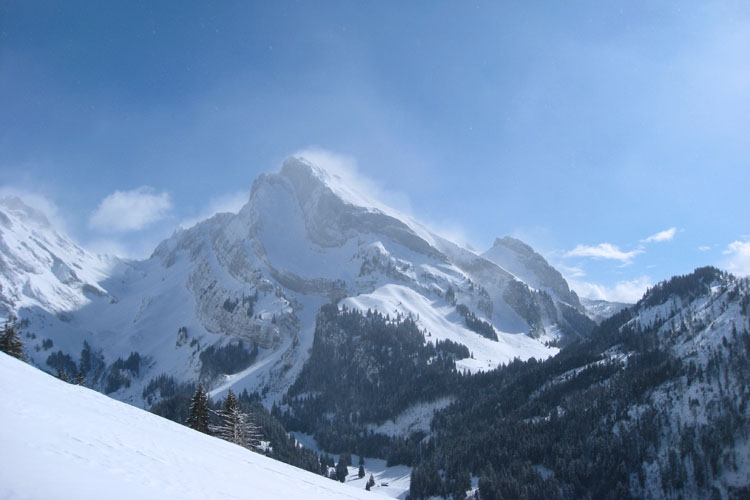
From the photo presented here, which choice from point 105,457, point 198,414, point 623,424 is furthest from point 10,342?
point 623,424

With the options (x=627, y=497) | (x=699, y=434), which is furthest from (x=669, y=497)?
(x=699, y=434)

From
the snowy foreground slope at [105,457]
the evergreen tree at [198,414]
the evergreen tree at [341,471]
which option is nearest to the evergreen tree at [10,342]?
the evergreen tree at [198,414]

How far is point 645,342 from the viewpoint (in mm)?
166625

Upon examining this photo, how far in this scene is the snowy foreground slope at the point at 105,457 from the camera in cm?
1095

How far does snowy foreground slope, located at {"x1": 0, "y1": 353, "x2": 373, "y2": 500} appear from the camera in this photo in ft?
35.9

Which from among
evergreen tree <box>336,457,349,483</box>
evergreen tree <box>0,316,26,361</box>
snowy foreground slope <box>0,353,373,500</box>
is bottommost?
evergreen tree <box>336,457,349,483</box>

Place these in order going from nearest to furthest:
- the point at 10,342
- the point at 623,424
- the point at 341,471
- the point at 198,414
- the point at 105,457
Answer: the point at 105,457
the point at 198,414
the point at 10,342
the point at 623,424
the point at 341,471

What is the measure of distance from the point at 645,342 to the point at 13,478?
629ft

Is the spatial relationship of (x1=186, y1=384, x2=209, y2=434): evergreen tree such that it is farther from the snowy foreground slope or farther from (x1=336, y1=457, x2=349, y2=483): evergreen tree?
(x1=336, y1=457, x2=349, y2=483): evergreen tree

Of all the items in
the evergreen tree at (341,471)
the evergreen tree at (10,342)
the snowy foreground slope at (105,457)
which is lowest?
the evergreen tree at (341,471)

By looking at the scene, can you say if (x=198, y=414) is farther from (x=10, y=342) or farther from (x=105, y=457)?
(x=105, y=457)

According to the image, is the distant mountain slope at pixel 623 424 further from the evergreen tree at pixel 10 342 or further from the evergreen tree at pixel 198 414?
the evergreen tree at pixel 10 342

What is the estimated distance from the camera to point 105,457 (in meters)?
14.0

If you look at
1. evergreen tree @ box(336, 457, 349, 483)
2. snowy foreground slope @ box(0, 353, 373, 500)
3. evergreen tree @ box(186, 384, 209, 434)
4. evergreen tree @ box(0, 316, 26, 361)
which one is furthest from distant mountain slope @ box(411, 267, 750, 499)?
snowy foreground slope @ box(0, 353, 373, 500)
